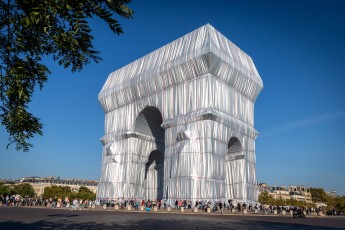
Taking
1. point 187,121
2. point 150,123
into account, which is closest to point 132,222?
point 187,121

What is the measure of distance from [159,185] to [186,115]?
19.5 metres

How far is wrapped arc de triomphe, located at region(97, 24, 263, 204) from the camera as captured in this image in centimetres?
3916

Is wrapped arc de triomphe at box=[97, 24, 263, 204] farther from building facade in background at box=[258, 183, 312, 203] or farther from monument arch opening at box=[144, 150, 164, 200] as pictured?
building facade in background at box=[258, 183, 312, 203]

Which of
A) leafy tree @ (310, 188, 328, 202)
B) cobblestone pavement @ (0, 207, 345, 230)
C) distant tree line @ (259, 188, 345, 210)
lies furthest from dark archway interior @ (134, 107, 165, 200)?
leafy tree @ (310, 188, 328, 202)

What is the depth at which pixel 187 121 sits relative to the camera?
4097cm

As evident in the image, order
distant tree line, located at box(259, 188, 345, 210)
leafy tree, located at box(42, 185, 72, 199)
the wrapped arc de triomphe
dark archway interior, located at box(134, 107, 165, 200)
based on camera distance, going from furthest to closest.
Answer: leafy tree, located at box(42, 185, 72, 199)
distant tree line, located at box(259, 188, 345, 210)
dark archway interior, located at box(134, 107, 165, 200)
the wrapped arc de triomphe

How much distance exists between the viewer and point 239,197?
43.4 meters

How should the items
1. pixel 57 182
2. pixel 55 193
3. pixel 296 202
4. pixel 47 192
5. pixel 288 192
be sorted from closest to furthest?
pixel 296 202
pixel 55 193
pixel 47 192
pixel 57 182
pixel 288 192

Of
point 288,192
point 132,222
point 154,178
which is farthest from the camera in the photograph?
point 288,192

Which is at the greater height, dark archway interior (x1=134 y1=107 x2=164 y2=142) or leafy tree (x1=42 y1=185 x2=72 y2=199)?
dark archway interior (x1=134 y1=107 x2=164 y2=142)

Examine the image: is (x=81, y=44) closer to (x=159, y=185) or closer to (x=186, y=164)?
(x=186, y=164)

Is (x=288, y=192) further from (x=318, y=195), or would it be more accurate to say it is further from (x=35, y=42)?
(x=35, y=42)

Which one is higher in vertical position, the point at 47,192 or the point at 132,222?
the point at 47,192

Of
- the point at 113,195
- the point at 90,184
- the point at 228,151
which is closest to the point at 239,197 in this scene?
the point at 228,151
